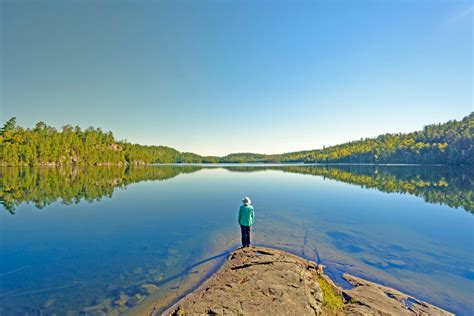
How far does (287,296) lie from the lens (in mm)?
7156

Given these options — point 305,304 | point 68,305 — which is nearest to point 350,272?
point 305,304

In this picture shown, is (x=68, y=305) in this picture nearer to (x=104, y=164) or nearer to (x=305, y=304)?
(x=305, y=304)

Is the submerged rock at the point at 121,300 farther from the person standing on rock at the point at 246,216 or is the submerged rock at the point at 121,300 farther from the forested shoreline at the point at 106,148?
the forested shoreline at the point at 106,148

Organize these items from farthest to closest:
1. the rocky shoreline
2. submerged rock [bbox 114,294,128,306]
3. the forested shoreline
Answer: the forested shoreline → submerged rock [bbox 114,294,128,306] → the rocky shoreline

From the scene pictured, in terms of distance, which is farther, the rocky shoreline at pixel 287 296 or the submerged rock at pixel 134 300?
the submerged rock at pixel 134 300

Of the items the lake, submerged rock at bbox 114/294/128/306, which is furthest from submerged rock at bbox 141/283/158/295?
submerged rock at bbox 114/294/128/306

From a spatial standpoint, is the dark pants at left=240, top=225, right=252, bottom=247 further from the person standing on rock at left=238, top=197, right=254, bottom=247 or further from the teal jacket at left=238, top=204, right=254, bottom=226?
the teal jacket at left=238, top=204, right=254, bottom=226

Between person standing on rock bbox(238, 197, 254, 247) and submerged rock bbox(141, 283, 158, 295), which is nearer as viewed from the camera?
submerged rock bbox(141, 283, 158, 295)

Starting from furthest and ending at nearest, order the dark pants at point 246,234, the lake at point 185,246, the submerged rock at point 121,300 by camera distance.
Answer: the dark pants at point 246,234
the lake at point 185,246
the submerged rock at point 121,300

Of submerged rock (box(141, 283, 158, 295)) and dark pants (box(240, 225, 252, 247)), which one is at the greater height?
dark pants (box(240, 225, 252, 247))

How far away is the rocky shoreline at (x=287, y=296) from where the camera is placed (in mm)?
6729

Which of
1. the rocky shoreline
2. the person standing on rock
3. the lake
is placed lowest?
the lake

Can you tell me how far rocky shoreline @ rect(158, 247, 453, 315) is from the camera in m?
6.73

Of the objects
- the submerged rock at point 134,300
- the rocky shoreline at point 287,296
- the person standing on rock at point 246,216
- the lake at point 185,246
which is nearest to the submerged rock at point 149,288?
the lake at point 185,246
